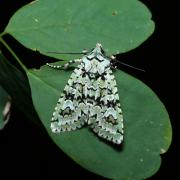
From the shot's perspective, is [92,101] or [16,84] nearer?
[16,84]

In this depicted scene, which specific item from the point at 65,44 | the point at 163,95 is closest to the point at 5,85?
the point at 65,44

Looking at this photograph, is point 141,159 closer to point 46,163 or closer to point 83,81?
point 83,81

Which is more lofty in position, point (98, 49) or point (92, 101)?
point (98, 49)

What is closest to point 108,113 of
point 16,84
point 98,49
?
point 98,49

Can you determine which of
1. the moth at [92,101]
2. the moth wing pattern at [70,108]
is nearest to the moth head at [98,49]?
the moth at [92,101]

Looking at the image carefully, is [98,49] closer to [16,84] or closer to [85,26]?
[85,26]

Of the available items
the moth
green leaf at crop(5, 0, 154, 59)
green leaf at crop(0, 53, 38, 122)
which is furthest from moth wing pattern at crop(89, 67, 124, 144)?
green leaf at crop(0, 53, 38, 122)
